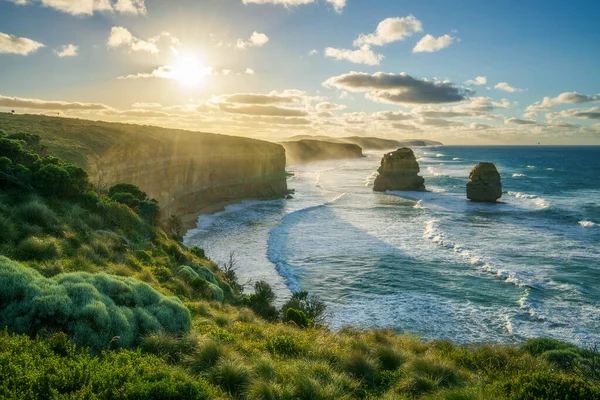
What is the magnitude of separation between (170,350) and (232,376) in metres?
1.70

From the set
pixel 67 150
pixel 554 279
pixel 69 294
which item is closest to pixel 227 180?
pixel 67 150

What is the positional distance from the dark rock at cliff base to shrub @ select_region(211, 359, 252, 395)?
188 ft

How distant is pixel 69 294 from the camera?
8.49 metres

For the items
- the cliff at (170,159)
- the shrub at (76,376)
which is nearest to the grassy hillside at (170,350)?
the shrub at (76,376)

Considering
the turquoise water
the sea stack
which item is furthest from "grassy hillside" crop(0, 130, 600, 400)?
the sea stack

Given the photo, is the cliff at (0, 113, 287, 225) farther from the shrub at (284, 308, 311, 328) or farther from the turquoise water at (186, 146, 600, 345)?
the shrub at (284, 308, 311, 328)

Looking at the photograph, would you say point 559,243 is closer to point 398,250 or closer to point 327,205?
point 398,250

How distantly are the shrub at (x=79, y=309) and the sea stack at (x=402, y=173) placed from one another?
64.2 m

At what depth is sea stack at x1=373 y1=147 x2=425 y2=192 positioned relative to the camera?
229ft

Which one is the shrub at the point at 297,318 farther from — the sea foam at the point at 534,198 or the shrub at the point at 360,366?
the sea foam at the point at 534,198

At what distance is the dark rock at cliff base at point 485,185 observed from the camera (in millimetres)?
57438

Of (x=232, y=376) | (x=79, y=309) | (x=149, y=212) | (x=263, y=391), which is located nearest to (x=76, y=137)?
(x=149, y=212)

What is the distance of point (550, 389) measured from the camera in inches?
295

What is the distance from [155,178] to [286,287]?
2901 centimetres
